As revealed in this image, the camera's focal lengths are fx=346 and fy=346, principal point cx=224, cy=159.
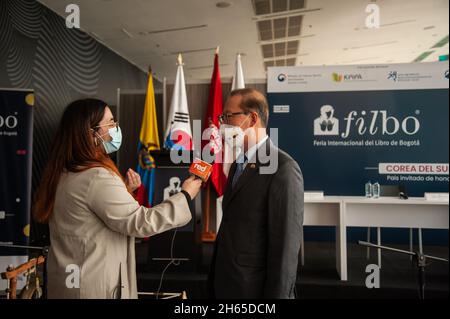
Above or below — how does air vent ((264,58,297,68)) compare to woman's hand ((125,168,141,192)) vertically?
above

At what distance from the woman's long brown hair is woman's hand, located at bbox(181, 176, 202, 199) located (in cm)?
28

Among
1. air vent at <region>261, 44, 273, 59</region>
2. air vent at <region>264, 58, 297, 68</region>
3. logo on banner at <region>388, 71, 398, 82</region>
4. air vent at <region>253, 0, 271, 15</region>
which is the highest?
air vent at <region>264, 58, 297, 68</region>

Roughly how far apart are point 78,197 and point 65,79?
4503 mm

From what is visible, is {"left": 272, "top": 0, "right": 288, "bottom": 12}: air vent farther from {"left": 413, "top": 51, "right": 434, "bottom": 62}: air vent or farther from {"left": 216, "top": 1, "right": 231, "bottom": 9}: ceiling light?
{"left": 413, "top": 51, "right": 434, "bottom": 62}: air vent

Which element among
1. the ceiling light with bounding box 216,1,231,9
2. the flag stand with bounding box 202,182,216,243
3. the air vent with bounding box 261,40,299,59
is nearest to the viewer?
the flag stand with bounding box 202,182,216,243

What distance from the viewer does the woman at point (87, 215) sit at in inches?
47.1

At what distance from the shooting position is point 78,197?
1.20m

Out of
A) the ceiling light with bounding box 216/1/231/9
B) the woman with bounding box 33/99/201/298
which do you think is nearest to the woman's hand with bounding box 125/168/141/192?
the woman with bounding box 33/99/201/298

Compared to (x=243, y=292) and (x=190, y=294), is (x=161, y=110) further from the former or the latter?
(x=243, y=292)

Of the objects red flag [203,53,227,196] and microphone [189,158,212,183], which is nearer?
microphone [189,158,212,183]

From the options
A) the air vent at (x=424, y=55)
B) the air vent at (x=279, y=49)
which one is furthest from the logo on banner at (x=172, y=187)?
the air vent at (x=424, y=55)

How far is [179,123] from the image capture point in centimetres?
435

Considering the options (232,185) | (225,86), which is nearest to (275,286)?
(232,185)

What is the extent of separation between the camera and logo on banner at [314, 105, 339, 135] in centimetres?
477
